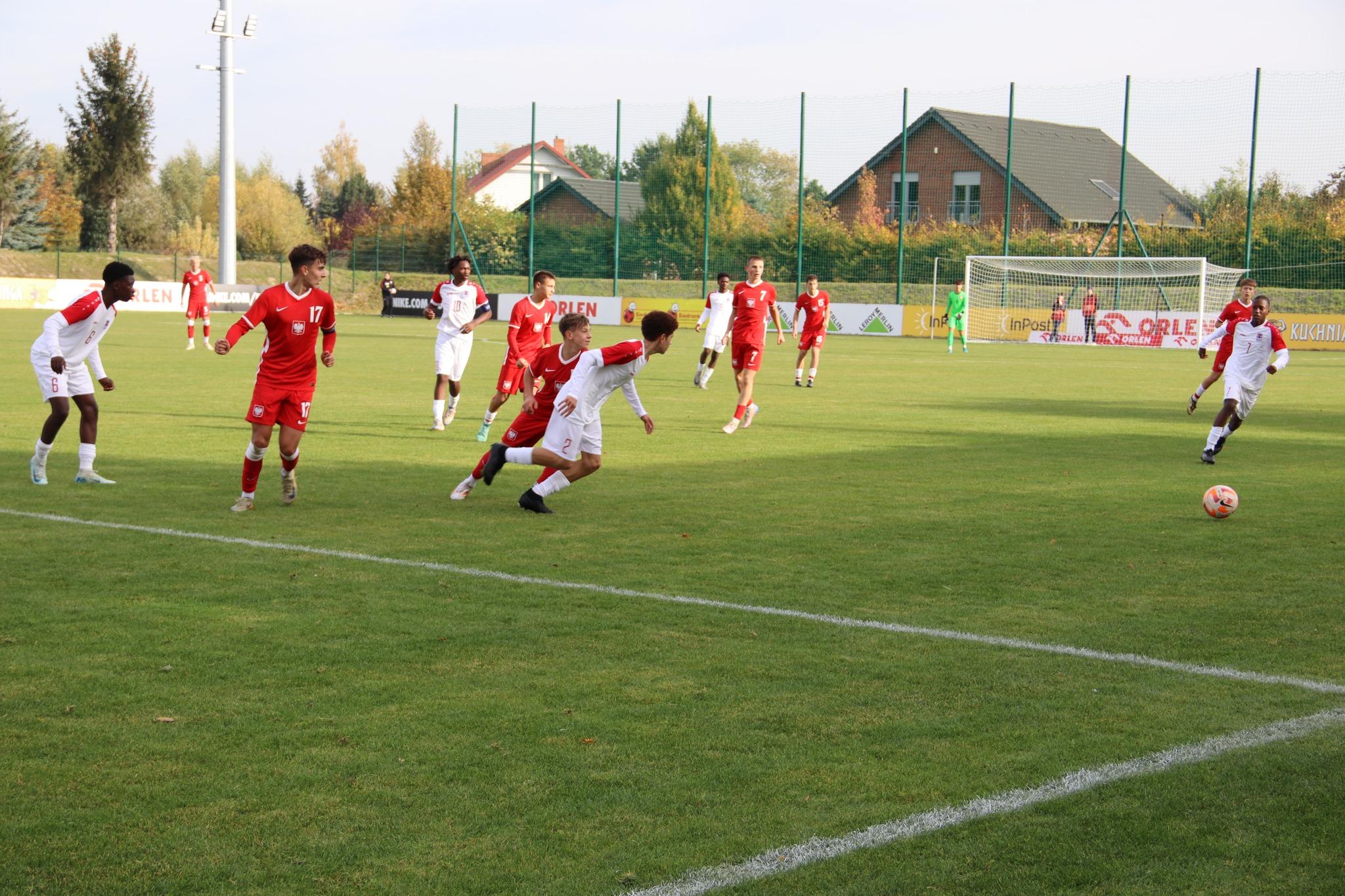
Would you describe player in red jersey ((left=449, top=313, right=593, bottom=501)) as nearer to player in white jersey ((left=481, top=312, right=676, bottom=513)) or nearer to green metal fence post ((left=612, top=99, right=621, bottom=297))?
player in white jersey ((left=481, top=312, right=676, bottom=513))

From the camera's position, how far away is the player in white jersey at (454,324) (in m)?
14.6

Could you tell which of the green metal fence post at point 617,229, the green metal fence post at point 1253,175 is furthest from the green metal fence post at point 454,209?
the green metal fence post at point 1253,175

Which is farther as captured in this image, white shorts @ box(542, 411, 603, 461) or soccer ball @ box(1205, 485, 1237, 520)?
soccer ball @ box(1205, 485, 1237, 520)

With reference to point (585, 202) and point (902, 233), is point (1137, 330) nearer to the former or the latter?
point (902, 233)

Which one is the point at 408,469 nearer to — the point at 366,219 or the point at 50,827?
the point at 50,827

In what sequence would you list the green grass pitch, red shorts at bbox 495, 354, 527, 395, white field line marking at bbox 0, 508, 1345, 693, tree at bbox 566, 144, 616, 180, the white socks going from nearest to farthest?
the green grass pitch → white field line marking at bbox 0, 508, 1345, 693 → the white socks → red shorts at bbox 495, 354, 527, 395 → tree at bbox 566, 144, 616, 180

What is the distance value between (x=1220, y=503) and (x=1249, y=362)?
15.2ft

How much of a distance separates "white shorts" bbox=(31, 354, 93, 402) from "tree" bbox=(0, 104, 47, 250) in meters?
62.2

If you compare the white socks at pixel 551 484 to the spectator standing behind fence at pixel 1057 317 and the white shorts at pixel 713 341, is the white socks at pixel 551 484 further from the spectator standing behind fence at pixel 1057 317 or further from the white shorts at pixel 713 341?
the spectator standing behind fence at pixel 1057 317

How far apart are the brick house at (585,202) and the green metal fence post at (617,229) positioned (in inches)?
21.6

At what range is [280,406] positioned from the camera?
31.0 ft

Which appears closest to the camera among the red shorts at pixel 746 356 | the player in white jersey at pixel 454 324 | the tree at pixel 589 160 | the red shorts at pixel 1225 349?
the red shorts at pixel 1225 349

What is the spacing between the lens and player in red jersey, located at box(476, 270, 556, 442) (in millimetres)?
13820

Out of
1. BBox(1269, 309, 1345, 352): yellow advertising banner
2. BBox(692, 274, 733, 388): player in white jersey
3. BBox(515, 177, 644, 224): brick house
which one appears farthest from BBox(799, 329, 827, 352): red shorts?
BBox(515, 177, 644, 224): brick house
